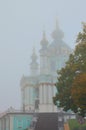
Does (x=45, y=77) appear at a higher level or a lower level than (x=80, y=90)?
higher

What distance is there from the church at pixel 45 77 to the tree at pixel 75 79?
38.2 metres

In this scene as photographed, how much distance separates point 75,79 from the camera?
22.9 meters

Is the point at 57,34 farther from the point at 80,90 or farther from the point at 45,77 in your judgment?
the point at 80,90

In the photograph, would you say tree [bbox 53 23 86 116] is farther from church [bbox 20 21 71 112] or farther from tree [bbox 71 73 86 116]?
church [bbox 20 21 71 112]

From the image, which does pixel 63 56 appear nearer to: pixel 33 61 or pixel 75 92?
pixel 33 61

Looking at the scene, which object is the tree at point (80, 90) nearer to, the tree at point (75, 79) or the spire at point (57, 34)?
the tree at point (75, 79)

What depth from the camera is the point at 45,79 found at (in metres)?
65.8

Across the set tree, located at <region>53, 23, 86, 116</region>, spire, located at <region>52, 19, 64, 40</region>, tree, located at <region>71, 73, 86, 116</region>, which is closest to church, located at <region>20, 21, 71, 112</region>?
spire, located at <region>52, 19, 64, 40</region>

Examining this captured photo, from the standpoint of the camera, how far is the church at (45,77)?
65188 millimetres

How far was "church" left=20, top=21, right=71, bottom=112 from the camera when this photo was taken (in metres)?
65.2

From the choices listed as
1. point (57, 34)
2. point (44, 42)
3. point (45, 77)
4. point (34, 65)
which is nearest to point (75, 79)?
point (45, 77)

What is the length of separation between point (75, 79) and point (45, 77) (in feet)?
141

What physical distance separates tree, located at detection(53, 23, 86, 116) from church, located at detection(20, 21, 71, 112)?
3822cm

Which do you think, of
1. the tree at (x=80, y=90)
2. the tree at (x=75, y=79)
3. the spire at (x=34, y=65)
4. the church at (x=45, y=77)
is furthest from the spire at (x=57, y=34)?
the tree at (x=80, y=90)
